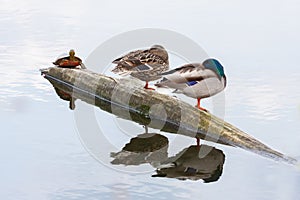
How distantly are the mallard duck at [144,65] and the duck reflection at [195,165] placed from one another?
1313mm

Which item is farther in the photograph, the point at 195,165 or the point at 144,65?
the point at 144,65

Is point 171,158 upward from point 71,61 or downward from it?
downward

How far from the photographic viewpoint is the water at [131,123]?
22.7 ft

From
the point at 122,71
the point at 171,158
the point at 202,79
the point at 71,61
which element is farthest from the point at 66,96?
the point at 171,158

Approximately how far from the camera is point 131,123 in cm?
889

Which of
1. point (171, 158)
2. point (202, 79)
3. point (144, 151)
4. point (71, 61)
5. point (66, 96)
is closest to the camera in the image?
point (171, 158)

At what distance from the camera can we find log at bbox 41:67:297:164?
8031mm

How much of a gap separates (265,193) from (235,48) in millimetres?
5738

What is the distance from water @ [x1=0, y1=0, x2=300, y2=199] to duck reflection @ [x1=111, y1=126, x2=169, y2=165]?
9cm

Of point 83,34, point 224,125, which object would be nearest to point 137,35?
point 83,34

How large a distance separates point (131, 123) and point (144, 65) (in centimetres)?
75

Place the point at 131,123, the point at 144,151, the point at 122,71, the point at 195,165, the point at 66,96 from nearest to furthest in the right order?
the point at 195,165 → the point at 144,151 → the point at 131,123 → the point at 122,71 → the point at 66,96

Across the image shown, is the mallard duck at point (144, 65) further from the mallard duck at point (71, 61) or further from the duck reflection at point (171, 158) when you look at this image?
the mallard duck at point (71, 61)

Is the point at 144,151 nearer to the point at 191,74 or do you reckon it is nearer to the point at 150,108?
the point at 150,108
